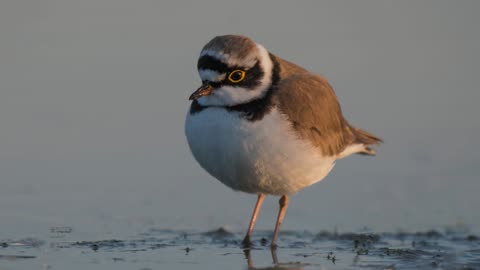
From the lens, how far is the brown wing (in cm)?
790

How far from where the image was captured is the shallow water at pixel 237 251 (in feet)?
23.7

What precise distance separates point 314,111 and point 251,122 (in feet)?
3.25


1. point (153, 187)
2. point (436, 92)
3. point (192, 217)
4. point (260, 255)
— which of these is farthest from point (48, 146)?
point (436, 92)

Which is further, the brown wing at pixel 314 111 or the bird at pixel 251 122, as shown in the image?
the brown wing at pixel 314 111

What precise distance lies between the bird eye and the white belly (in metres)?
0.28

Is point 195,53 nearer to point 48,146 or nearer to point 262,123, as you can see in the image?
point 48,146

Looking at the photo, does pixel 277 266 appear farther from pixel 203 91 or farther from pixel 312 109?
pixel 312 109

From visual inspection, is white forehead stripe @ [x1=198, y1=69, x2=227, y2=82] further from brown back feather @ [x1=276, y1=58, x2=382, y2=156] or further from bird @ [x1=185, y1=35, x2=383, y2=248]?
brown back feather @ [x1=276, y1=58, x2=382, y2=156]

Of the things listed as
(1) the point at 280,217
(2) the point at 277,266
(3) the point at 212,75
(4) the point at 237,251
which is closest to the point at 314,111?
(1) the point at 280,217

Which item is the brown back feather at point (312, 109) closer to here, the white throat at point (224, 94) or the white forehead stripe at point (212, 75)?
the white throat at point (224, 94)

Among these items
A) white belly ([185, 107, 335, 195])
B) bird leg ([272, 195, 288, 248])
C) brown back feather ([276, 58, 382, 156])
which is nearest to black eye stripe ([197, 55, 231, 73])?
white belly ([185, 107, 335, 195])

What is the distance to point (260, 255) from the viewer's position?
25.5ft

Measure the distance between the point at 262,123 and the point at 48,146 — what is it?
163 inches

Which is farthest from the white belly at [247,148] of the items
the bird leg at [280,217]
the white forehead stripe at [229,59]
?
the bird leg at [280,217]
